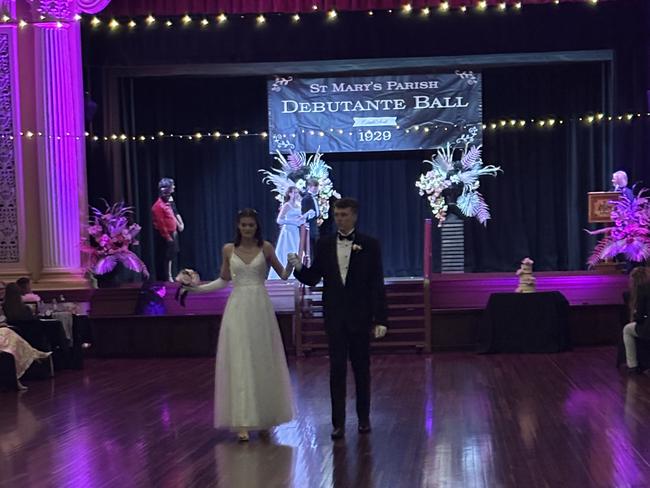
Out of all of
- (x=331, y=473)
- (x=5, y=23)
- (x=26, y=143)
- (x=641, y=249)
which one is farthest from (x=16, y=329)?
(x=641, y=249)

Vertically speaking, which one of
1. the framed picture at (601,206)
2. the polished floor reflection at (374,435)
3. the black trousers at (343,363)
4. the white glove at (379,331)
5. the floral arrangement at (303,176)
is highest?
the floral arrangement at (303,176)

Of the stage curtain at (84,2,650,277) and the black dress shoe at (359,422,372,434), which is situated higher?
the stage curtain at (84,2,650,277)

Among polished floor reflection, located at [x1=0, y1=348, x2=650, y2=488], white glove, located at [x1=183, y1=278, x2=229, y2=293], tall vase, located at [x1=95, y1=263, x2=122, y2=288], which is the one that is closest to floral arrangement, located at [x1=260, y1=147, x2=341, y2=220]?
tall vase, located at [x1=95, y1=263, x2=122, y2=288]

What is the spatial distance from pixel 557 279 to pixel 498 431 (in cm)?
582

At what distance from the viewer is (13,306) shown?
8648mm

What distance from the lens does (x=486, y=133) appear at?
1373 cm

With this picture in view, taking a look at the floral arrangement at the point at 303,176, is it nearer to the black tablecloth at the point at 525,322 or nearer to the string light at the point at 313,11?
the string light at the point at 313,11

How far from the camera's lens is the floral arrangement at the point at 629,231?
34.8ft

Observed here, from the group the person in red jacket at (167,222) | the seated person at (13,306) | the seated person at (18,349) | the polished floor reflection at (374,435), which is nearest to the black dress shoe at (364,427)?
the polished floor reflection at (374,435)

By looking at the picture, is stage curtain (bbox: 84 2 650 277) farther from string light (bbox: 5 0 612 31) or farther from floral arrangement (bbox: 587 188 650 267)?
floral arrangement (bbox: 587 188 650 267)

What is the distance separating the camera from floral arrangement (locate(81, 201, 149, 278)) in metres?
11.1

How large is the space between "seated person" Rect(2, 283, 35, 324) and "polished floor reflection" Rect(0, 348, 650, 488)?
75 centimetres

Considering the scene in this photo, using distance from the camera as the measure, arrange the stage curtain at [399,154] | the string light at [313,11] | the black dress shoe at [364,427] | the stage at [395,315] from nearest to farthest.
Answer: the black dress shoe at [364,427], the stage at [395,315], the string light at [313,11], the stage curtain at [399,154]

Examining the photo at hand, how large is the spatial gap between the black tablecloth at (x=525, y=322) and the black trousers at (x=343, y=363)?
14.8 ft
